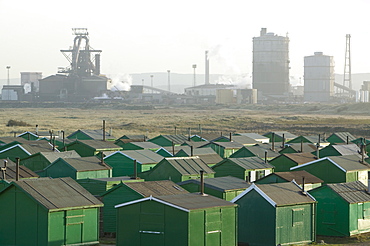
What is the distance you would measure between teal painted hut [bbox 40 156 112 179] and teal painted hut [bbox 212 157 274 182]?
582cm

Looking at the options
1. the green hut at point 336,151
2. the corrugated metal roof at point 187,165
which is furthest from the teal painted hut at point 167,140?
the corrugated metal roof at point 187,165

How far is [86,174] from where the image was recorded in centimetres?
3650

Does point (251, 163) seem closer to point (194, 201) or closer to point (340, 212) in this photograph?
point (340, 212)

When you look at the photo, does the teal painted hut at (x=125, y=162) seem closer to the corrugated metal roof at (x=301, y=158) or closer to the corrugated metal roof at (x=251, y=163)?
the corrugated metal roof at (x=251, y=163)

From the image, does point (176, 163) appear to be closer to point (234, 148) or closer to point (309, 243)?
point (309, 243)

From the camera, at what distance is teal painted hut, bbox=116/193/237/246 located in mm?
23031

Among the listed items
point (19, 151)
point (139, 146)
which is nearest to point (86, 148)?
point (139, 146)

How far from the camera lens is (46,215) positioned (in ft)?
79.2

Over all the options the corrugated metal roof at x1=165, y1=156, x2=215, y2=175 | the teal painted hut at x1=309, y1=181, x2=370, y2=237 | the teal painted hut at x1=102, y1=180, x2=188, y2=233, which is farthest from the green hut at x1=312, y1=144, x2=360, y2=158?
the teal painted hut at x1=102, y1=180, x2=188, y2=233

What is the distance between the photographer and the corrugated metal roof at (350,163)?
37.2 m

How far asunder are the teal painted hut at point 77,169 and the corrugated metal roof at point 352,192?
39.1 feet

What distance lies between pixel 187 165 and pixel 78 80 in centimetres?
15797

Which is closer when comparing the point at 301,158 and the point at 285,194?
the point at 285,194

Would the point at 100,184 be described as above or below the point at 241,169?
above
